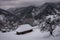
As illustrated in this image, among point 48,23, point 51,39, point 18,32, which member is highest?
point 48,23

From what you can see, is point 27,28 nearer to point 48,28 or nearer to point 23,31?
point 23,31

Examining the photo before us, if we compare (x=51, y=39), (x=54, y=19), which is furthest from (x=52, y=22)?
(x=51, y=39)

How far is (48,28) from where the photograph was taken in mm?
20922

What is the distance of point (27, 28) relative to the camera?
28.7 meters

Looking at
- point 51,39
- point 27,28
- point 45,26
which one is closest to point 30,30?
point 27,28

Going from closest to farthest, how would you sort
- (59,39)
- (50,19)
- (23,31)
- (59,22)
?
(59,39) < (50,19) < (59,22) < (23,31)

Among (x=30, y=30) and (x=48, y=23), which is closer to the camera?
(x=48, y=23)

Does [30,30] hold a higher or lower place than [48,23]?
lower

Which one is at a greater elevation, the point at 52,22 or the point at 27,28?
the point at 52,22

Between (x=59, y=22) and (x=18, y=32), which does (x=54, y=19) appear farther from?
(x=18, y=32)

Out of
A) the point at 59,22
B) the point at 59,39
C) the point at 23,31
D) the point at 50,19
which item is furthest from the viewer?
the point at 23,31

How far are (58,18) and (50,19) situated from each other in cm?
181

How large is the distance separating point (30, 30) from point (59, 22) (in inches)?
341

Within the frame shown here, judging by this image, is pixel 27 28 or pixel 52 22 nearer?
pixel 52 22
